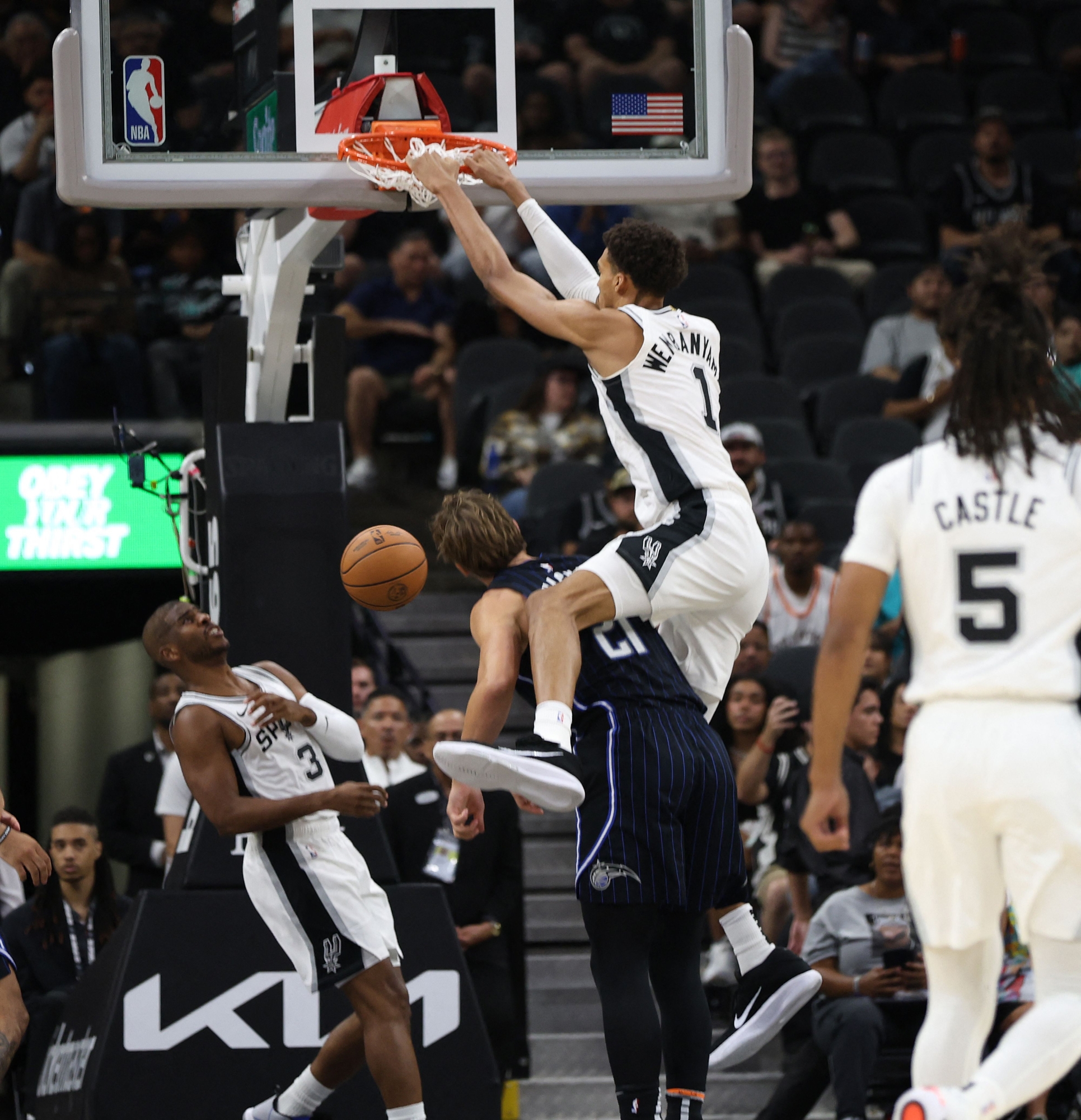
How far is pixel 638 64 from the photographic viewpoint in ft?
48.0

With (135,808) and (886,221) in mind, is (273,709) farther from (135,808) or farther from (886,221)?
(886,221)

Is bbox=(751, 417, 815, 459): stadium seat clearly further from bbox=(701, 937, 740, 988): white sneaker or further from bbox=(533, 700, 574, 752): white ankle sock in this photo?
bbox=(533, 700, 574, 752): white ankle sock

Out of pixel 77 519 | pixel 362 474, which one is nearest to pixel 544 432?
pixel 362 474

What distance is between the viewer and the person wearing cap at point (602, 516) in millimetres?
10758

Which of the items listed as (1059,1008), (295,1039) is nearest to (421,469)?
(295,1039)

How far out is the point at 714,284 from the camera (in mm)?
14391

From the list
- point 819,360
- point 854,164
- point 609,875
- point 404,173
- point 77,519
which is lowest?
point 609,875

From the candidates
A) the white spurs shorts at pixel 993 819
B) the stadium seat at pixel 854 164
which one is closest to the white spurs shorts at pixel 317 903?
the white spurs shorts at pixel 993 819

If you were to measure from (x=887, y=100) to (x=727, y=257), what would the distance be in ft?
10.7

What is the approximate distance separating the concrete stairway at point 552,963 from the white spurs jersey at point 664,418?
3.96 m

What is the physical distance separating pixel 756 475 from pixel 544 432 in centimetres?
162

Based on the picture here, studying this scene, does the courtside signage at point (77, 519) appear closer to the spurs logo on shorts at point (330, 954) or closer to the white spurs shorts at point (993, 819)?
the spurs logo on shorts at point (330, 954)

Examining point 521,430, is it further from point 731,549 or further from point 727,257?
point 731,549

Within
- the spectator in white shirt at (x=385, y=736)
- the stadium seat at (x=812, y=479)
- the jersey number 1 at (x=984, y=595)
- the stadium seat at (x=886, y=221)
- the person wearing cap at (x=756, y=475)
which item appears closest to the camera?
the jersey number 1 at (x=984, y=595)
